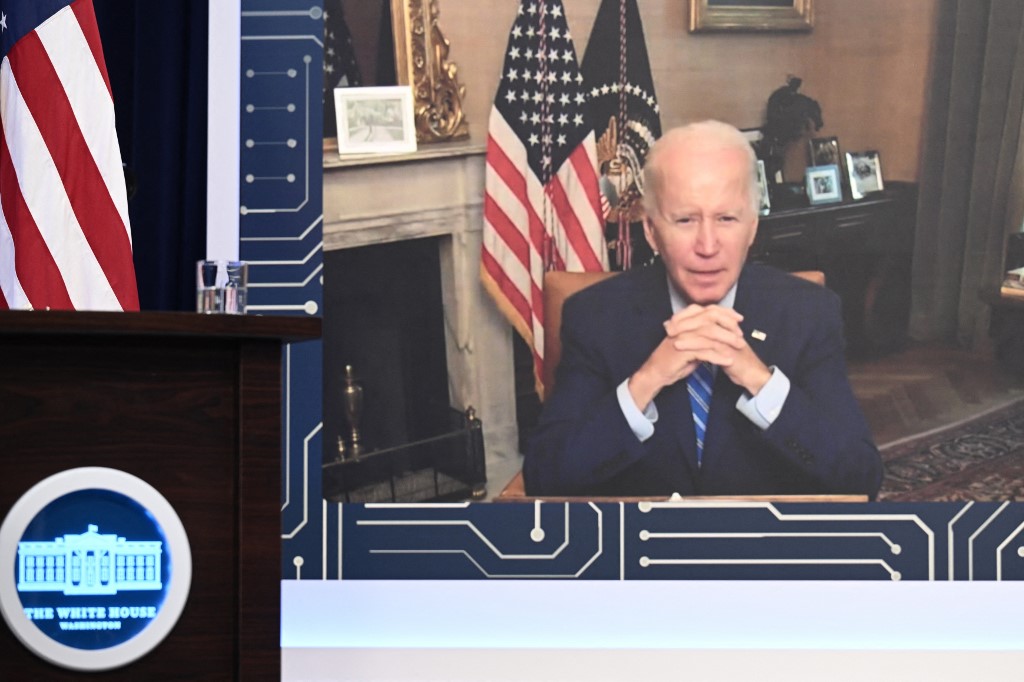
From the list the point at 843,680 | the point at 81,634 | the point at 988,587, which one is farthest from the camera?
the point at 988,587

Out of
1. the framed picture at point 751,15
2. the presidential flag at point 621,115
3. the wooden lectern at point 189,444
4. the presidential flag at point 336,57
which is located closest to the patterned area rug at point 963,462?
the presidential flag at point 621,115

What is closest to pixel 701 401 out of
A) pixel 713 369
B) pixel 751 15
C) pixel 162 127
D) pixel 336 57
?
pixel 713 369

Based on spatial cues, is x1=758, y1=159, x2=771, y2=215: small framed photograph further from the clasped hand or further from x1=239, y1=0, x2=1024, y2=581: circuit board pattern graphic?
x1=239, y1=0, x2=1024, y2=581: circuit board pattern graphic

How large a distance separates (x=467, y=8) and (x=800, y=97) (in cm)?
93

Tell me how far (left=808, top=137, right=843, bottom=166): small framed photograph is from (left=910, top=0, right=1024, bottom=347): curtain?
0.24 metres

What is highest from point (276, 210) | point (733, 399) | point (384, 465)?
point (276, 210)

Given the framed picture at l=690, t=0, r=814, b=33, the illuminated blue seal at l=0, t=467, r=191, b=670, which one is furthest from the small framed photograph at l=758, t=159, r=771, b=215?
the illuminated blue seal at l=0, t=467, r=191, b=670

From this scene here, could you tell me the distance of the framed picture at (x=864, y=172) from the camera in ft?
10.0

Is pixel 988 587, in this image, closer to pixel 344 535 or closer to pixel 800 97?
pixel 800 97

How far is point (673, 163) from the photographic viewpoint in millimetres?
3061

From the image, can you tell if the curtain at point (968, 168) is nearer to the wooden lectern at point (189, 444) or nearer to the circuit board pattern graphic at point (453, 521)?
the circuit board pattern graphic at point (453, 521)

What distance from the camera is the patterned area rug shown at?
3059mm

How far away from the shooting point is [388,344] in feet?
10.1

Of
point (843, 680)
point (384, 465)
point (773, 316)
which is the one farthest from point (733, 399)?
A: point (384, 465)
